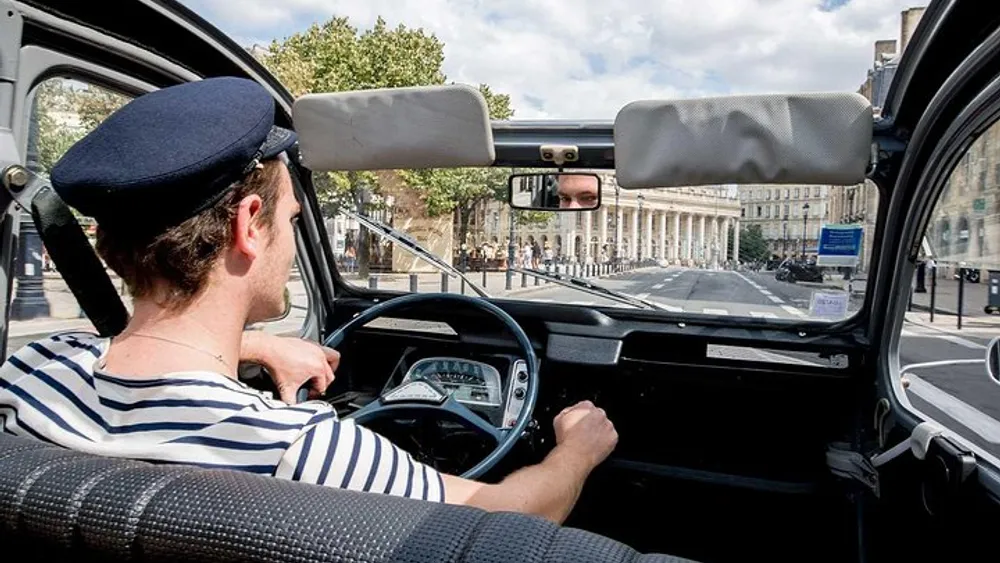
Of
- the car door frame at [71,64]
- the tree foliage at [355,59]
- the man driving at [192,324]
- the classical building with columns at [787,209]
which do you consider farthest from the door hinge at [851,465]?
the tree foliage at [355,59]

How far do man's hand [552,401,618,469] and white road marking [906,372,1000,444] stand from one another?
1033mm

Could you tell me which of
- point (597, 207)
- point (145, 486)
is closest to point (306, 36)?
point (597, 207)

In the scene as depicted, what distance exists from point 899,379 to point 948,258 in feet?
1.77

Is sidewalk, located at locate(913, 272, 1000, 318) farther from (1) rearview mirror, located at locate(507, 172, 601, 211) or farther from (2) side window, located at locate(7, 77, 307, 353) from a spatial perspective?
(2) side window, located at locate(7, 77, 307, 353)

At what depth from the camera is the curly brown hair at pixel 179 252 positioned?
4.36 feet

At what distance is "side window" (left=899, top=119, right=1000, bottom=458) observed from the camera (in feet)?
6.39

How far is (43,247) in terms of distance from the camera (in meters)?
1.91

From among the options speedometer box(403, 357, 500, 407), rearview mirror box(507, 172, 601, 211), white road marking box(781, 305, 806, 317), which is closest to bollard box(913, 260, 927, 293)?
white road marking box(781, 305, 806, 317)

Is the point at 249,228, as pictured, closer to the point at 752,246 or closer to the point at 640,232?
the point at 640,232

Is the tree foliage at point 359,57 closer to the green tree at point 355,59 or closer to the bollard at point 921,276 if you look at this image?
the green tree at point 355,59

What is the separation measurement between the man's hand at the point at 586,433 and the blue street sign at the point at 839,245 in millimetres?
1330

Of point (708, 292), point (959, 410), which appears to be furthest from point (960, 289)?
point (708, 292)

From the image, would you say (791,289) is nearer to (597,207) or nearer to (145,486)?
(597,207)

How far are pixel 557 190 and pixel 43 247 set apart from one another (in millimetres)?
1818
